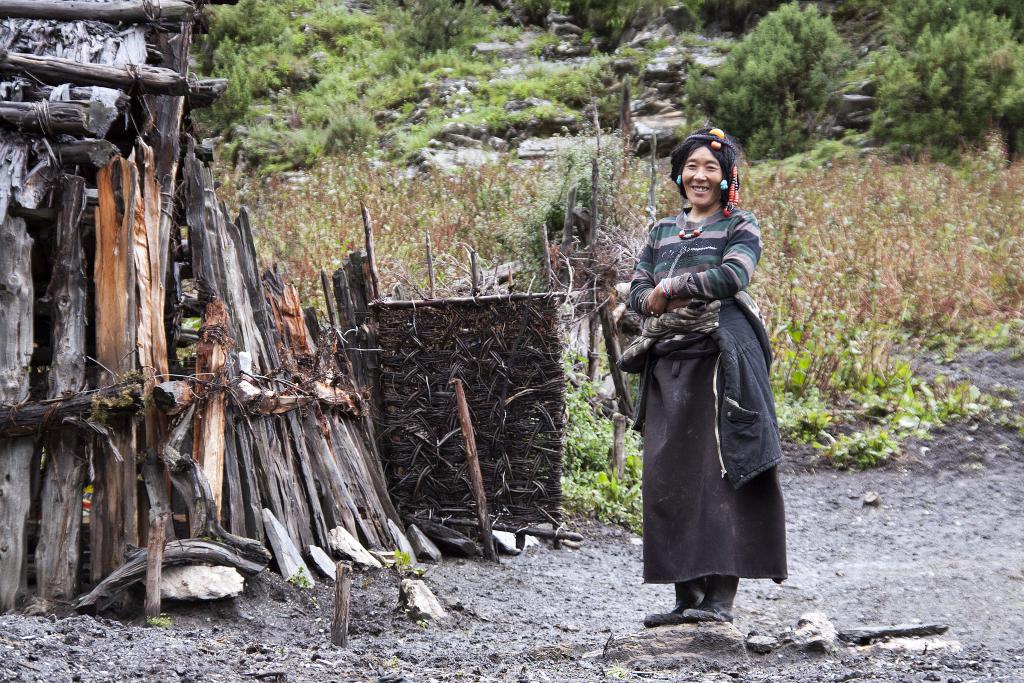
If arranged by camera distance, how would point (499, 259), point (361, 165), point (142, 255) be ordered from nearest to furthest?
point (142, 255)
point (499, 259)
point (361, 165)

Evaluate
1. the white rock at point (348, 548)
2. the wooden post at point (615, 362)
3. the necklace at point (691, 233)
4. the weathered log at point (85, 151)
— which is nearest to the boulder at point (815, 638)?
the necklace at point (691, 233)

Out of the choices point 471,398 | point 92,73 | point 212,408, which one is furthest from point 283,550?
point 92,73

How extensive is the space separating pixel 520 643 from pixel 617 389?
4.31m

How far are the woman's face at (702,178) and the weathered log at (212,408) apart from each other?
2.15m

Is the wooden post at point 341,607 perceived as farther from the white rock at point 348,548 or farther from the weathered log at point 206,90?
the weathered log at point 206,90

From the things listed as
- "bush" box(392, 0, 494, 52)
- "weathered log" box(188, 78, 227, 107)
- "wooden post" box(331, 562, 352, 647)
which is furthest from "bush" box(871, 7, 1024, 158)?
"wooden post" box(331, 562, 352, 647)

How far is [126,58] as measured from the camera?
191 inches

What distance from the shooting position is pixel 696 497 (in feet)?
12.0

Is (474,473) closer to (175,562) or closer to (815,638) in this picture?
(175,562)

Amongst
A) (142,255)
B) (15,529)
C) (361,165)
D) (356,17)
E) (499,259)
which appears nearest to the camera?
(15,529)

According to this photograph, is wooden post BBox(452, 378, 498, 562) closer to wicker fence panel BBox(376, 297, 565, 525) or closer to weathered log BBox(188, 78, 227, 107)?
wicker fence panel BBox(376, 297, 565, 525)

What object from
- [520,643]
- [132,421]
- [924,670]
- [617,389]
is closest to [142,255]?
[132,421]

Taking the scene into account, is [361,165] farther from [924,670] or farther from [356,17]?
[924,670]

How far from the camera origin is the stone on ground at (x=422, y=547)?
5.28m
